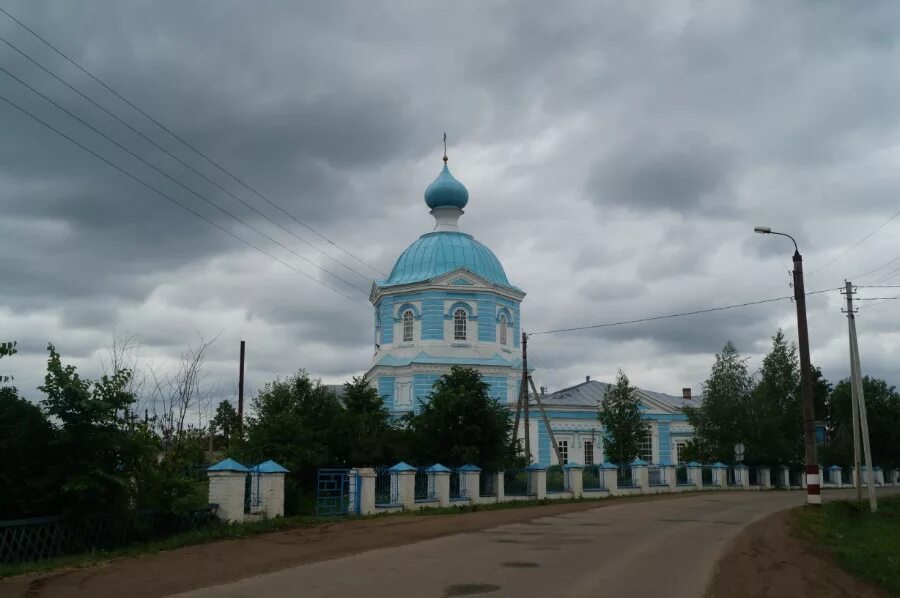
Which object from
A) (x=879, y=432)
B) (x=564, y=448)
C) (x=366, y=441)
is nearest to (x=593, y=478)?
(x=366, y=441)

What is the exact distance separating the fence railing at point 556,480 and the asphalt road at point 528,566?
10.6m

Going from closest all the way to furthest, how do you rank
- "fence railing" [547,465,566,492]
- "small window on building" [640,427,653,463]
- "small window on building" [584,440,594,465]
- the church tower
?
"fence railing" [547,465,566,492]
the church tower
"small window on building" [584,440,594,465]
"small window on building" [640,427,653,463]

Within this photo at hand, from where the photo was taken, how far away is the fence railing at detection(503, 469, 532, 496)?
88.7ft

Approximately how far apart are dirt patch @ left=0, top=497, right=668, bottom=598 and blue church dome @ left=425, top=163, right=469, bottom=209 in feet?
86.4

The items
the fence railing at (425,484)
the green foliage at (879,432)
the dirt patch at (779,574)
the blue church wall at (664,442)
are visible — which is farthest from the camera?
the green foliage at (879,432)

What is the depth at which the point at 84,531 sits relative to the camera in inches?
558

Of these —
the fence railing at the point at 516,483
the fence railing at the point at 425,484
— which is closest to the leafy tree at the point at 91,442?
the fence railing at the point at 425,484

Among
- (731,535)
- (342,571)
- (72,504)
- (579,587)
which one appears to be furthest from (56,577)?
(731,535)

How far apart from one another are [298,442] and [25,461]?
9.73 meters

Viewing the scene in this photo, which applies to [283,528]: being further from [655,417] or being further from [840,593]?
[655,417]

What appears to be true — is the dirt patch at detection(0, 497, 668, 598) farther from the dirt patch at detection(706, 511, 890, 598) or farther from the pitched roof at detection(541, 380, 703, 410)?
the pitched roof at detection(541, 380, 703, 410)

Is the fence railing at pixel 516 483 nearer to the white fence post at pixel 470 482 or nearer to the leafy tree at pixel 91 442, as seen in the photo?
the white fence post at pixel 470 482

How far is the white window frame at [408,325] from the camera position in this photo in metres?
42.0

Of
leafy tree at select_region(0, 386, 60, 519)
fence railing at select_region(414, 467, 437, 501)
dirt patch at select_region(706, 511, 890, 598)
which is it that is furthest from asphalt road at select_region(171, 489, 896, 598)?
fence railing at select_region(414, 467, 437, 501)
